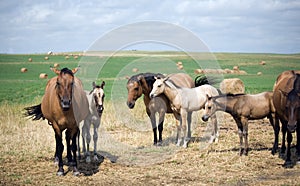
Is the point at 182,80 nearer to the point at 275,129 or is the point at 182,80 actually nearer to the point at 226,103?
the point at 226,103

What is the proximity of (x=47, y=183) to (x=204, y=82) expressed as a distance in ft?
25.4

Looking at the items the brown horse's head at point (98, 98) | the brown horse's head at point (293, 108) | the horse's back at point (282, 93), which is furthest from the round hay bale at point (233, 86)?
the brown horse's head at point (98, 98)

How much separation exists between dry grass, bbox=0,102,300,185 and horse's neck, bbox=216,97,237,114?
1234 mm

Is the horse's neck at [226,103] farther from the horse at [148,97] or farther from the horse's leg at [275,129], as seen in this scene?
the horse at [148,97]

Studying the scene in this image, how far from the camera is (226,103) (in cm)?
986

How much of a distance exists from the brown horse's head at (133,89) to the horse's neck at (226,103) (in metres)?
2.59

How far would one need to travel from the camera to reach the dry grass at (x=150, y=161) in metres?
7.87

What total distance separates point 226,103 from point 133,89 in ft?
9.48

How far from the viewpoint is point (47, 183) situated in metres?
7.72

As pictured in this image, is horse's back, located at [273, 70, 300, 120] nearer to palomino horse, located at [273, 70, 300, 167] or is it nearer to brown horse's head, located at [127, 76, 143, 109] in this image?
palomino horse, located at [273, 70, 300, 167]

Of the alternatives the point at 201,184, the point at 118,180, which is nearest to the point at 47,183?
the point at 118,180

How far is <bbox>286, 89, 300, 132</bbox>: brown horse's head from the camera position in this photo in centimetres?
810

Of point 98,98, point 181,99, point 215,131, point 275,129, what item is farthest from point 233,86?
point 98,98

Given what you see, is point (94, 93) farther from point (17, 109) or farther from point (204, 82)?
point (17, 109)
